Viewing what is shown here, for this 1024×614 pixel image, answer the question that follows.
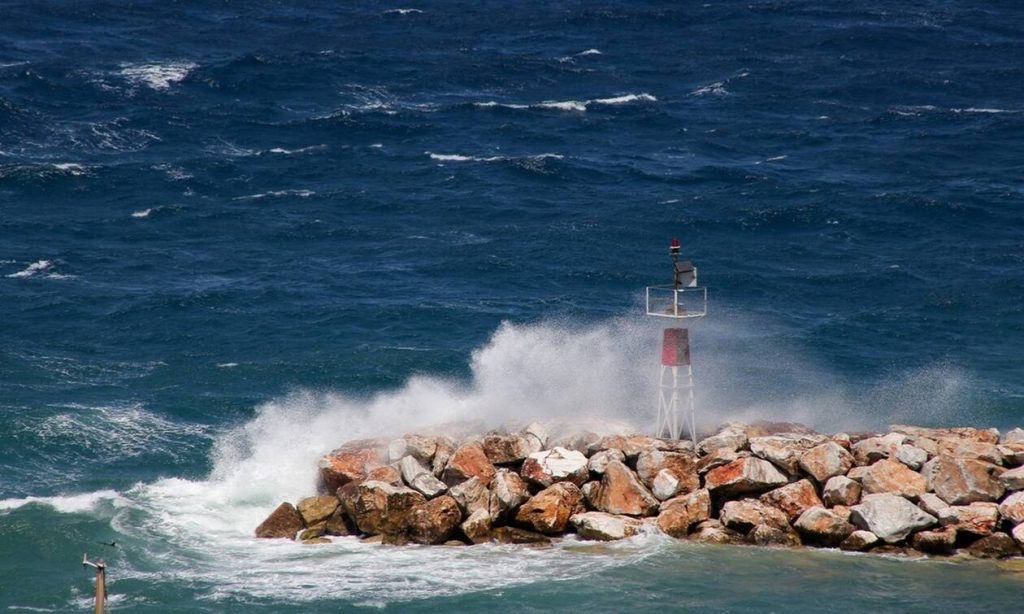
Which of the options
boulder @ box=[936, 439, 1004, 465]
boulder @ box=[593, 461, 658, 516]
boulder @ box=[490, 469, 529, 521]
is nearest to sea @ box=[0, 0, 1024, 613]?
boulder @ box=[490, 469, 529, 521]

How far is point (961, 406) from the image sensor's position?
166ft

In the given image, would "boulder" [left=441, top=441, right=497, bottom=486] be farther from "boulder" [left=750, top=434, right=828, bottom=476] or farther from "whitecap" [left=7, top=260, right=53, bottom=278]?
"whitecap" [left=7, top=260, right=53, bottom=278]

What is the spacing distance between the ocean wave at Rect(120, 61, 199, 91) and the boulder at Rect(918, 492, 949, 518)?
66.3 m

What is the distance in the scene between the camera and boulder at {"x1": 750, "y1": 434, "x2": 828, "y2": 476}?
3881 cm

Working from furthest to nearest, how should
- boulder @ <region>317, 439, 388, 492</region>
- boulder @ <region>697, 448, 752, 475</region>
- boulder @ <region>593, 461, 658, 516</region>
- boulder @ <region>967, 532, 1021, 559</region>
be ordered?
boulder @ <region>317, 439, 388, 492</region> → boulder @ <region>697, 448, 752, 475</region> → boulder @ <region>593, 461, 658, 516</region> → boulder @ <region>967, 532, 1021, 559</region>

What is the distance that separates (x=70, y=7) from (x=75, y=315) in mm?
57821

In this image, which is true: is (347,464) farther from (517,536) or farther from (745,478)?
(745,478)

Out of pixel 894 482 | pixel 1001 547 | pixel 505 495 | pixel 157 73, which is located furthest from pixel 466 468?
pixel 157 73

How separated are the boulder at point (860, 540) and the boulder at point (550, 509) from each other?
7338mm

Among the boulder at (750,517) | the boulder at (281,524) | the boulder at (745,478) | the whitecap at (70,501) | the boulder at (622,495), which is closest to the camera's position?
the boulder at (750,517)

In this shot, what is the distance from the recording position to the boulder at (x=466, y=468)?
129 feet

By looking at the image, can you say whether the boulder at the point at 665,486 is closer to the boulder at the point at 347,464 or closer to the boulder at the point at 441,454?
the boulder at the point at 441,454

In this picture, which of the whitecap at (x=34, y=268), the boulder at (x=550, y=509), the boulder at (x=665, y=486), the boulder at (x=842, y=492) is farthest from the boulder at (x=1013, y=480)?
the whitecap at (x=34, y=268)

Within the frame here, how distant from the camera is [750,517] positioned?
37750mm
